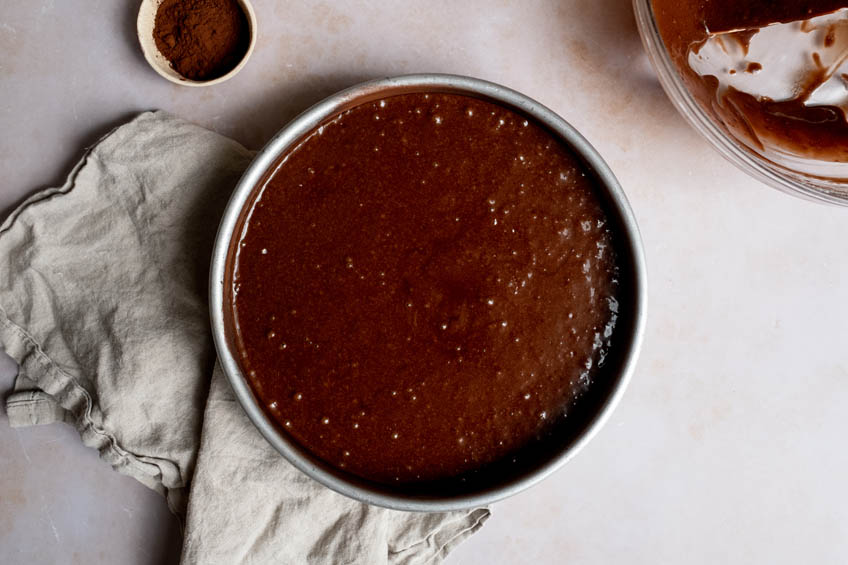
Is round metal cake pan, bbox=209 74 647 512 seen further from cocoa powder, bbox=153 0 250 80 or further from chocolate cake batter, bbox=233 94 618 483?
cocoa powder, bbox=153 0 250 80

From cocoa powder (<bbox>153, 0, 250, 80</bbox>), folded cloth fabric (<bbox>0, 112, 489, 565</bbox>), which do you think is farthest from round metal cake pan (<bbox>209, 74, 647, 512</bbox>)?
cocoa powder (<bbox>153, 0, 250, 80</bbox>)

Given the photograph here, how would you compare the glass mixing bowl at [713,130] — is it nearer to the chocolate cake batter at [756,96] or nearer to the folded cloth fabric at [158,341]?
the chocolate cake batter at [756,96]

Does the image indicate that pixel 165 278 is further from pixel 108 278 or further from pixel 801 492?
pixel 801 492

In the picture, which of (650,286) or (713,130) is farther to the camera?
Answer: (650,286)

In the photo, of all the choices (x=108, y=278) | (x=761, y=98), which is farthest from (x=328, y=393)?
(x=761, y=98)

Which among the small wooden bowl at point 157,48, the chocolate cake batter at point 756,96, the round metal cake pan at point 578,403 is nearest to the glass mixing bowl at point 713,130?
the chocolate cake batter at point 756,96

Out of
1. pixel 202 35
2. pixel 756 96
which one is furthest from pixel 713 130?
pixel 202 35

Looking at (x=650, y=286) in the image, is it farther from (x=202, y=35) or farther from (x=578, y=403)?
(x=202, y=35)

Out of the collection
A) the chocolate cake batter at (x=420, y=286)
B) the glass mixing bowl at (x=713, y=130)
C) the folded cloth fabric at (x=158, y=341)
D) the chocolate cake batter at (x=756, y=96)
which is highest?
the chocolate cake batter at (x=756, y=96)
